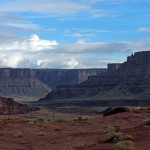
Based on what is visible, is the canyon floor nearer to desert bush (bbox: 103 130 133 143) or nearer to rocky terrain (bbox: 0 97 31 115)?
desert bush (bbox: 103 130 133 143)

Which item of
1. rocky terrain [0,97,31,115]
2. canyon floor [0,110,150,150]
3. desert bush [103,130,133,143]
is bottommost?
rocky terrain [0,97,31,115]

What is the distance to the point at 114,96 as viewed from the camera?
647ft

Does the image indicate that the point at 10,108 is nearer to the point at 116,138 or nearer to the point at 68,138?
the point at 68,138

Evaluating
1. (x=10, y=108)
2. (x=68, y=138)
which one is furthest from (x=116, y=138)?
(x=10, y=108)

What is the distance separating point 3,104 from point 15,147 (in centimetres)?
11072

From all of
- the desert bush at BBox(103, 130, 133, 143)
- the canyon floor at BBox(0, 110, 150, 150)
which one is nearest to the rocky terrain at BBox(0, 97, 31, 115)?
the canyon floor at BBox(0, 110, 150, 150)

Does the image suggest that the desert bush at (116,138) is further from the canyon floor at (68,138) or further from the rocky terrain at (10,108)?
the rocky terrain at (10,108)

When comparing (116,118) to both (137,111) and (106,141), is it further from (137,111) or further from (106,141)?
(106,141)

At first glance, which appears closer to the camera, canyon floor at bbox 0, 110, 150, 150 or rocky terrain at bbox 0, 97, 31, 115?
canyon floor at bbox 0, 110, 150, 150

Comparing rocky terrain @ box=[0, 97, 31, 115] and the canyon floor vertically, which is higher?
the canyon floor

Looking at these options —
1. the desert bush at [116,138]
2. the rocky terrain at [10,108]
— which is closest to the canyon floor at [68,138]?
the desert bush at [116,138]

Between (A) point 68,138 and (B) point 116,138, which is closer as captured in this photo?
(B) point 116,138

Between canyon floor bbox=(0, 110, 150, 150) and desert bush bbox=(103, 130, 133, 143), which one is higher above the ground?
desert bush bbox=(103, 130, 133, 143)

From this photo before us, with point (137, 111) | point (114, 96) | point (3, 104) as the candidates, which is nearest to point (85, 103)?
point (114, 96)
